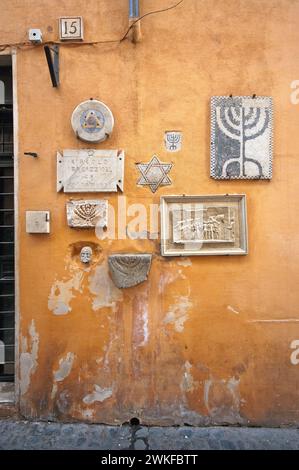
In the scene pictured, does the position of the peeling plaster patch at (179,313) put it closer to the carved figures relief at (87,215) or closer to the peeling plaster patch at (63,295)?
the peeling plaster patch at (63,295)

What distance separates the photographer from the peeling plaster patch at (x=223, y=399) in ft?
11.0

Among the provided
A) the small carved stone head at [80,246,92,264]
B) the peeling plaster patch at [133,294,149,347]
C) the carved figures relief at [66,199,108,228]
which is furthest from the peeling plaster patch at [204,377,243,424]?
the carved figures relief at [66,199,108,228]

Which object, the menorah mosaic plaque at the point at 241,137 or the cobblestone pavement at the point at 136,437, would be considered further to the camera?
the menorah mosaic plaque at the point at 241,137

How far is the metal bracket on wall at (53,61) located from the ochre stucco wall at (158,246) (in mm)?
71

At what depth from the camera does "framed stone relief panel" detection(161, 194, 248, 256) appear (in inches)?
134

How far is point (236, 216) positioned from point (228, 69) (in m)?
1.56

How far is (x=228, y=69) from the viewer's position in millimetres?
3439

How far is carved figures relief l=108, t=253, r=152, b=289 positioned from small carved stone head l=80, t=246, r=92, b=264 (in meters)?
0.25

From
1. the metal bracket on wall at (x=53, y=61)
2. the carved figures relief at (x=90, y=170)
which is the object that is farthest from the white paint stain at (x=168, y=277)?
the metal bracket on wall at (x=53, y=61)

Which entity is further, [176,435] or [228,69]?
[228,69]

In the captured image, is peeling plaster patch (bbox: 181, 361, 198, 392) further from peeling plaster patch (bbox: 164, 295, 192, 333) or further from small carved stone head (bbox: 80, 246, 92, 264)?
small carved stone head (bbox: 80, 246, 92, 264)

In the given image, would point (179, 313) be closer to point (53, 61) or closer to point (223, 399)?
point (223, 399)
